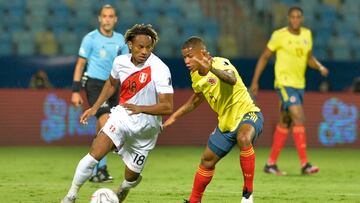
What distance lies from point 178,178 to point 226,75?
402 cm

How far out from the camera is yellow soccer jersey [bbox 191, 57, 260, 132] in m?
9.36

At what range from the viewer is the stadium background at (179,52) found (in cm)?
1755

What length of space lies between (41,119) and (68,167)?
3.65 metres

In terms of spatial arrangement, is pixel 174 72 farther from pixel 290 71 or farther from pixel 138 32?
pixel 138 32

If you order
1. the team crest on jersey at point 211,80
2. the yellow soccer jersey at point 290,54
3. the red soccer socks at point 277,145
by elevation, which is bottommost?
the red soccer socks at point 277,145

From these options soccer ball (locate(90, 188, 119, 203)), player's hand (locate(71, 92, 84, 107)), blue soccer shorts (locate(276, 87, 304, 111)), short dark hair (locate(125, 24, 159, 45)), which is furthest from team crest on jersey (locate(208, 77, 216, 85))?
blue soccer shorts (locate(276, 87, 304, 111))

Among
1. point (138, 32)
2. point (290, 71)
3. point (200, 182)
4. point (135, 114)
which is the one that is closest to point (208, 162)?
point (200, 182)

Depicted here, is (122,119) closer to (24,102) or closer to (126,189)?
(126,189)

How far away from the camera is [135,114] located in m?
8.98

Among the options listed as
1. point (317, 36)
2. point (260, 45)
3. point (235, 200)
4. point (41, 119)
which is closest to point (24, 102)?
point (41, 119)

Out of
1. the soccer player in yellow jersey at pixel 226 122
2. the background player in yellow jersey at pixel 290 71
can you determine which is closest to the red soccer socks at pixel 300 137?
the background player in yellow jersey at pixel 290 71

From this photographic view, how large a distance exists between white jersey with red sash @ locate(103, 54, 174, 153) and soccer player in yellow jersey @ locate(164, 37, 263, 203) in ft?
0.77

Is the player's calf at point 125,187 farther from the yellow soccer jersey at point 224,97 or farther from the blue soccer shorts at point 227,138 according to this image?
the yellow soccer jersey at point 224,97

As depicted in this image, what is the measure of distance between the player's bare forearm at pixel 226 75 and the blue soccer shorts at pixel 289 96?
4541 millimetres
